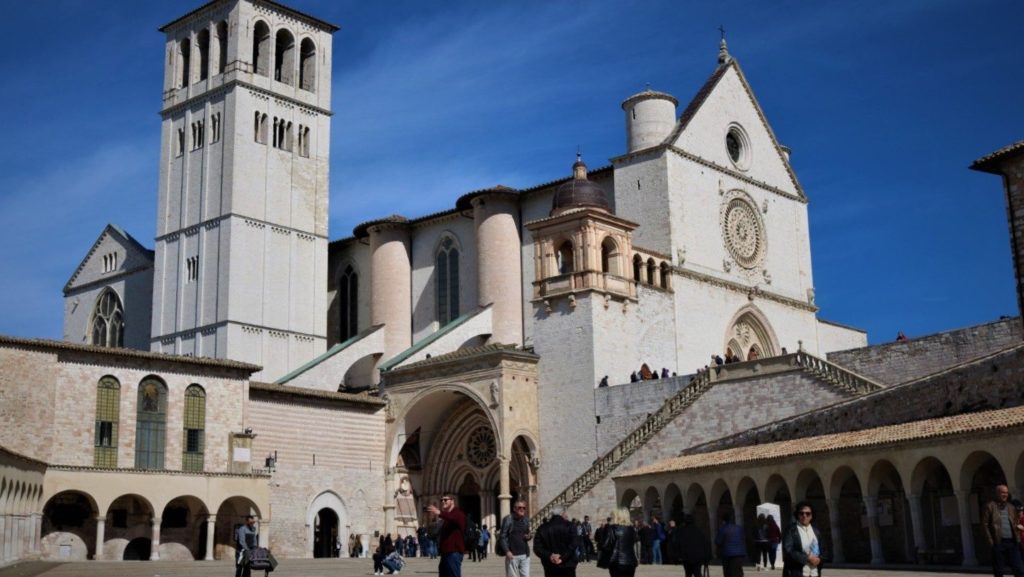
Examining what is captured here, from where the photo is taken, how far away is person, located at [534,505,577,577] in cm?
1234

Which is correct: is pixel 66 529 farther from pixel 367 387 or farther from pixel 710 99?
pixel 710 99

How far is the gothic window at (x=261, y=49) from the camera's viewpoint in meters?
54.6

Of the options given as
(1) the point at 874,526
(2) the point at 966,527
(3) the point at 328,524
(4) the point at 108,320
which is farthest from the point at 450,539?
(4) the point at 108,320

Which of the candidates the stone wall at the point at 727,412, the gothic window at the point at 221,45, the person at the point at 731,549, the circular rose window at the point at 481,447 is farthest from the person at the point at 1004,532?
the gothic window at the point at 221,45

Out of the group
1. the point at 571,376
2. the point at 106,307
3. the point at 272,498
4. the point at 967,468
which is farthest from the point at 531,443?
the point at 106,307

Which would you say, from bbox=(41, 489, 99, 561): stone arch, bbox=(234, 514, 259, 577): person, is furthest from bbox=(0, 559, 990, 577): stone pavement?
bbox=(234, 514, 259, 577): person

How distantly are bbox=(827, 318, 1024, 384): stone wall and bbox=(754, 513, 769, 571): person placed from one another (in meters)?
6.92

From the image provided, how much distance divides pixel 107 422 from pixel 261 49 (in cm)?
2499

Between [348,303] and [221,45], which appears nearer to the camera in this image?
[348,303]

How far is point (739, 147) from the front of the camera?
46.8 m

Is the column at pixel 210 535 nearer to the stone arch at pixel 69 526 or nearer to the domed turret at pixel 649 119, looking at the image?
the stone arch at pixel 69 526

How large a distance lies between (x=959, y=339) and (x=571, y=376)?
41.6 ft

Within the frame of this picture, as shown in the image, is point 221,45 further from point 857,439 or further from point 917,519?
point 917,519

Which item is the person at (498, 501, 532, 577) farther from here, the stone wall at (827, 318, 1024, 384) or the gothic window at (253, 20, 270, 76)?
the gothic window at (253, 20, 270, 76)
